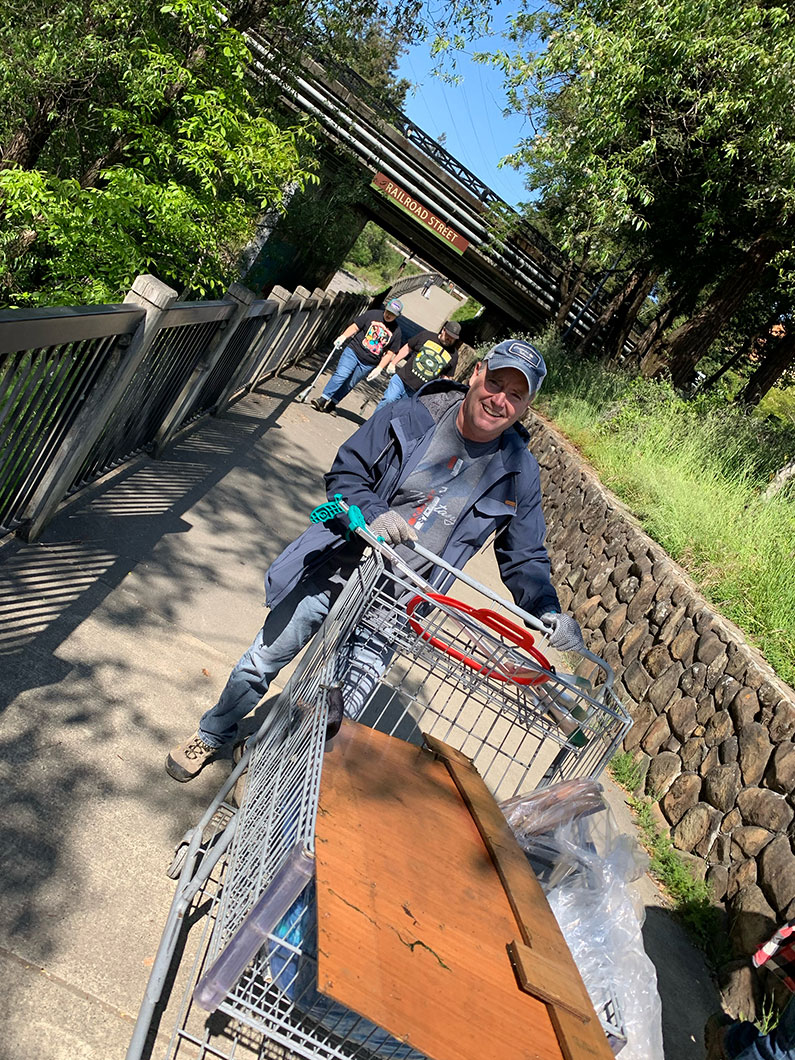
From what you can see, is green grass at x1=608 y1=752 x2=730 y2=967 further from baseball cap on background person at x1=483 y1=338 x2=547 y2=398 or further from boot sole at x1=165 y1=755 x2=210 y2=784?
baseball cap on background person at x1=483 y1=338 x2=547 y2=398

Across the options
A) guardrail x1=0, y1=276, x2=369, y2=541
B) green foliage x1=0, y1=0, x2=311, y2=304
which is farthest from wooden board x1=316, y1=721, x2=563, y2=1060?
green foliage x1=0, y1=0, x2=311, y2=304

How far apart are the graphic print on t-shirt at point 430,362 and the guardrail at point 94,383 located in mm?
2911

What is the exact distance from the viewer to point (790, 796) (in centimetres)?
504

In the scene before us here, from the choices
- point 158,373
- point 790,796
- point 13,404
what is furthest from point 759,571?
point 13,404

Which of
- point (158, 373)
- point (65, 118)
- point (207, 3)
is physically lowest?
point (158, 373)

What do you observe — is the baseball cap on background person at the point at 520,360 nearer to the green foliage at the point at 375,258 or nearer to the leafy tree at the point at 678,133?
the leafy tree at the point at 678,133

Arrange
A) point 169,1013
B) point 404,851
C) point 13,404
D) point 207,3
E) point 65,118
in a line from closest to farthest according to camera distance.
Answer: point 404,851, point 169,1013, point 13,404, point 207,3, point 65,118

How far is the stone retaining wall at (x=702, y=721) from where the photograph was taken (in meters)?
5.01

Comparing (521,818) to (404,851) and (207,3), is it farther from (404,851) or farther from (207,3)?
(207,3)

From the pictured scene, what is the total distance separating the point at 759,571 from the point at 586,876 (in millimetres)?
5117

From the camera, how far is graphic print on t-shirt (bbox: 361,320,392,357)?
41.7 ft

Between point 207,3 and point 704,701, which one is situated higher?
point 207,3

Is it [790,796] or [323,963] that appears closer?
[323,963]

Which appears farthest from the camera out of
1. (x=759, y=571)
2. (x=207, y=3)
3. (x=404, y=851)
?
(x=207, y=3)
